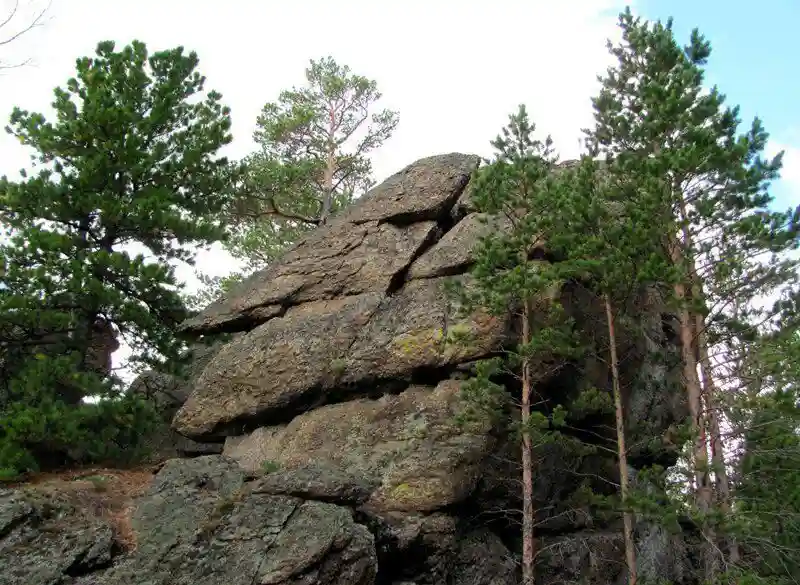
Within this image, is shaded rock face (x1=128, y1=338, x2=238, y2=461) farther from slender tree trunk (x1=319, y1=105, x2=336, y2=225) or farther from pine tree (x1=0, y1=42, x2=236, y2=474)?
slender tree trunk (x1=319, y1=105, x2=336, y2=225)

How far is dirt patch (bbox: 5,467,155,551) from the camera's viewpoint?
1109 centimetres

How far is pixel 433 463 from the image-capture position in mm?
12086

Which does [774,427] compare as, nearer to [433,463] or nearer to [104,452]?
[433,463]

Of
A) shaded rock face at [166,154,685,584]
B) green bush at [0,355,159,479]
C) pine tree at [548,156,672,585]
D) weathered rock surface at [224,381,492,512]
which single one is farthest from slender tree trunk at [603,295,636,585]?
green bush at [0,355,159,479]

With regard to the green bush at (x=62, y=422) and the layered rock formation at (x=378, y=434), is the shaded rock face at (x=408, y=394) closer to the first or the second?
the layered rock formation at (x=378, y=434)

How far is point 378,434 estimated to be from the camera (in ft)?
42.7

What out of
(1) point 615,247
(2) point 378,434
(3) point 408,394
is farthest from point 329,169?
(1) point 615,247

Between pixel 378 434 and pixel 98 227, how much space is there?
822 centimetres

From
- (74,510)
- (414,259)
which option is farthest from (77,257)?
(414,259)

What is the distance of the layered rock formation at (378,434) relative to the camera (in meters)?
10.1

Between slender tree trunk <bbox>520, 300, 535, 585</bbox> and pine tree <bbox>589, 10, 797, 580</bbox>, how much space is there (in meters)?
2.68

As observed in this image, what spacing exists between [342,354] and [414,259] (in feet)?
9.94

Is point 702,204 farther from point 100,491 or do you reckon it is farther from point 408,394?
point 100,491

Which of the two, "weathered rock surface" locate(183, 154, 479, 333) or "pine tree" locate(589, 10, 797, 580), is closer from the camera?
"pine tree" locate(589, 10, 797, 580)
